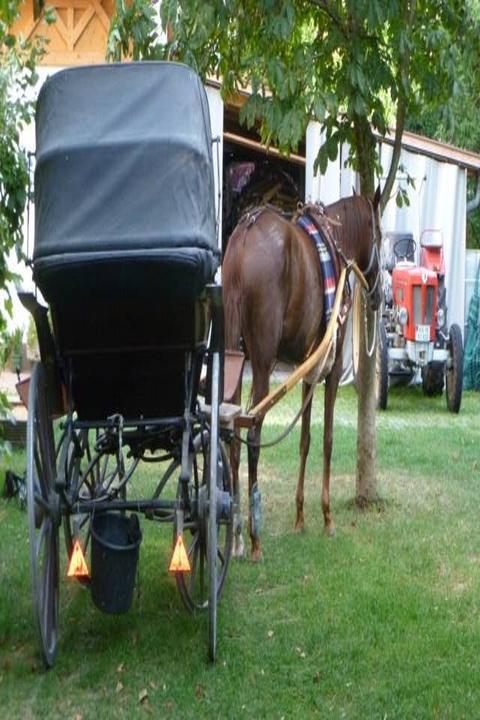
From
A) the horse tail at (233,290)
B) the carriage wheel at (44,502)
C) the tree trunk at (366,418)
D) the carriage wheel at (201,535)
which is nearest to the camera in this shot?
the carriage wheel at (44,502)

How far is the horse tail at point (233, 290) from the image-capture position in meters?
7.03

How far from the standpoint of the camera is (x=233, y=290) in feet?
23.4

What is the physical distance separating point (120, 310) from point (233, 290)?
2.06 m

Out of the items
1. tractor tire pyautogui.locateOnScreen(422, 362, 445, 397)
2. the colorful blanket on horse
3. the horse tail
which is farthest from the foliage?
tractor tire pyautogui.locateOnScreen(422, 362, 445, 397)

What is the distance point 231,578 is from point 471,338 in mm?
10105

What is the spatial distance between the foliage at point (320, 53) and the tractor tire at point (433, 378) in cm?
597

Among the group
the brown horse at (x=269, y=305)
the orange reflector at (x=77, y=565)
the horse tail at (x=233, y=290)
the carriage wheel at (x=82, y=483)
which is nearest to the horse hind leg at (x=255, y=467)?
the brown horse at (x=269, y=305)

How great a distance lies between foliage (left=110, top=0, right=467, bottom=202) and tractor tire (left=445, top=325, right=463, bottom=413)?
5.44 metres

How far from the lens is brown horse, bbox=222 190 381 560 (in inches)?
279

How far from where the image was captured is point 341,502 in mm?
8766

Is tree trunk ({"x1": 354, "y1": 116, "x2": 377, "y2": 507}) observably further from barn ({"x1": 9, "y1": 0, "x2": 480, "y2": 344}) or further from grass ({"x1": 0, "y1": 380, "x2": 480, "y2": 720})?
barn ({"x1": 9, "y1": 0, "x2": 480, "y2": 344})

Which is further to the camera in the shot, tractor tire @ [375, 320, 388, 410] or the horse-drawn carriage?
tractor tire @ [375, 320, 388, 410]

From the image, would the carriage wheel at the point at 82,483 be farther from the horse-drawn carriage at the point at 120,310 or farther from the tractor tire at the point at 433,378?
the tractor tire at the point at 433,378

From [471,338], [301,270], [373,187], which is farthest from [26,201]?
[471,338]
